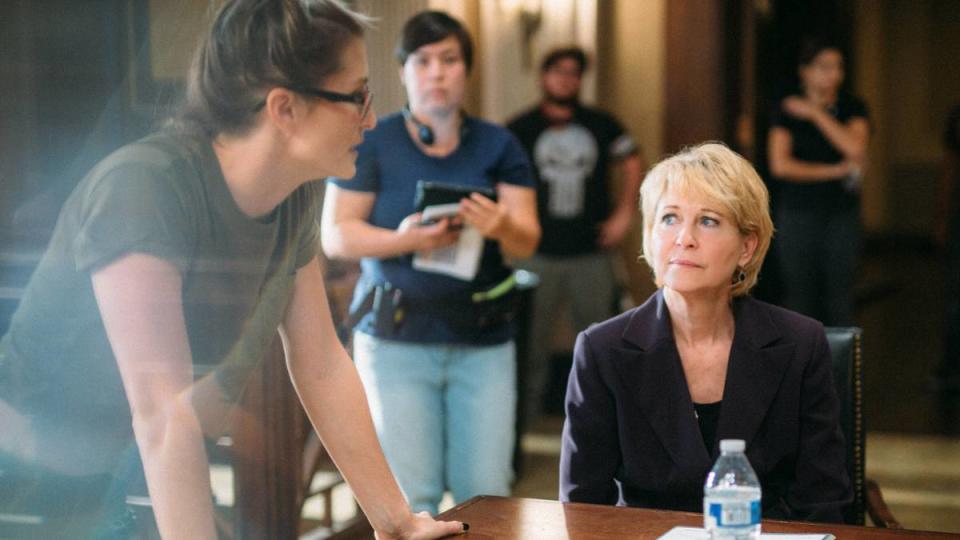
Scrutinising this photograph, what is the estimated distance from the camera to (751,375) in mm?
2162

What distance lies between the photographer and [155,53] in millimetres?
2365

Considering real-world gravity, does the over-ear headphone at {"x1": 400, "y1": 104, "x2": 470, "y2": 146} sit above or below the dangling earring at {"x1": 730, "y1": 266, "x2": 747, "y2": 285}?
above

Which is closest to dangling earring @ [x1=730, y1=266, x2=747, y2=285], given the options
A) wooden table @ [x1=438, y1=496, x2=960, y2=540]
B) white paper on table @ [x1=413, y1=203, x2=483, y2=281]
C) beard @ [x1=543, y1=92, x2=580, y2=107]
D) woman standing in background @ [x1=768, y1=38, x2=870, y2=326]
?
wooden table @ [x1=438, y1=496, x2=960, y2=540]

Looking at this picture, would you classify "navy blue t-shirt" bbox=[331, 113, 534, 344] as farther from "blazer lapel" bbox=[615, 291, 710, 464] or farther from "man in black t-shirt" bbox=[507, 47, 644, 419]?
"man in black t-shirt" bbox=[507, 47, 644, 419]

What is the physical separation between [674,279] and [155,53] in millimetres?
1063

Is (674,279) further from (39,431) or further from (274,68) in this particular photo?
(39,431)

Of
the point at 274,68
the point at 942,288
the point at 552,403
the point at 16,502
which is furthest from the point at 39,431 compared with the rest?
the point at 942,288

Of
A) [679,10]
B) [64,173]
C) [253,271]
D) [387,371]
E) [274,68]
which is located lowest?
[387,371]

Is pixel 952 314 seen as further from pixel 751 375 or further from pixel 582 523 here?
pixel 582 523

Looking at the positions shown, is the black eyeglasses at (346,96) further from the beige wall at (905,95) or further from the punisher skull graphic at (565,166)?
the beige wall at (905,95)

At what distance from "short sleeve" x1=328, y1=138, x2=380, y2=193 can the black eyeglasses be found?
1255 millimetres

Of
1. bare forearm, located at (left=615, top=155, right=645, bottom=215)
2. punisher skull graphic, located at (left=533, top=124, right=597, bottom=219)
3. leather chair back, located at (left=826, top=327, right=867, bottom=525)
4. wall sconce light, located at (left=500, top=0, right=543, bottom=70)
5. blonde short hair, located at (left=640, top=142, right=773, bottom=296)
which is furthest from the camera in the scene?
wall sconce light, located at (left=500, top=0, right=543, bottom=70)

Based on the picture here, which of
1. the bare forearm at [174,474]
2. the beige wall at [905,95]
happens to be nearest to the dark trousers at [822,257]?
the bare forearm at [174,474]

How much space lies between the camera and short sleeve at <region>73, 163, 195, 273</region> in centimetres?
140
